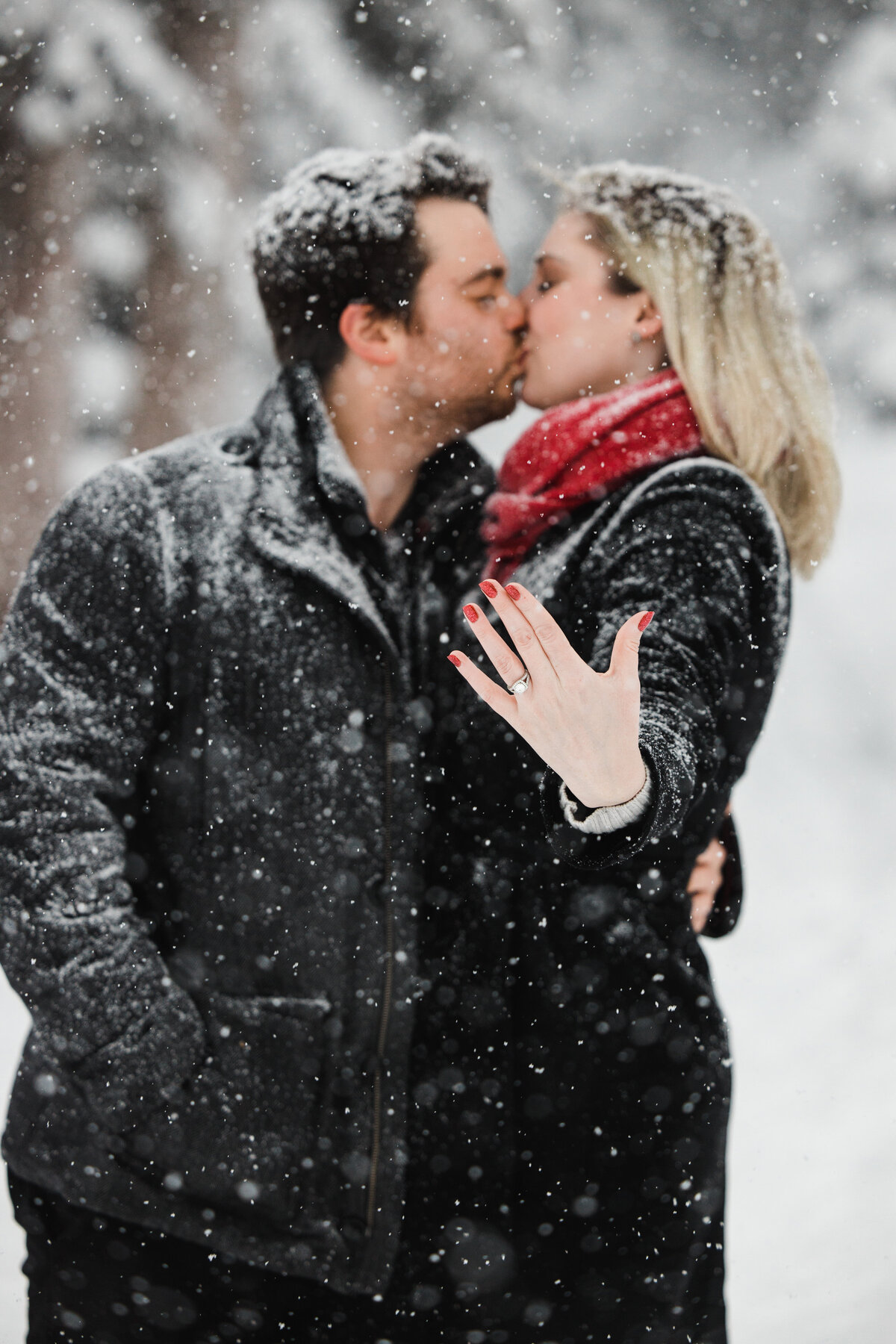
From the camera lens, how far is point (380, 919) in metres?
0.80

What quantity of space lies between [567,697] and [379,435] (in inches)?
16.5

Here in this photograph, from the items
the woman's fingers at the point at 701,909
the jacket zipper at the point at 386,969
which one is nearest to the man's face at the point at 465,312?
the jacket zipper at the point at 386,969

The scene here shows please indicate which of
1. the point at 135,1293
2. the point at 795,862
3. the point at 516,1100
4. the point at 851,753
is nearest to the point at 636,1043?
the point at 516,1100

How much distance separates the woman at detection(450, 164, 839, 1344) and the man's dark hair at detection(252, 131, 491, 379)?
0.12m

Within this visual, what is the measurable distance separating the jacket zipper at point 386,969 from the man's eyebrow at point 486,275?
0.35 meters

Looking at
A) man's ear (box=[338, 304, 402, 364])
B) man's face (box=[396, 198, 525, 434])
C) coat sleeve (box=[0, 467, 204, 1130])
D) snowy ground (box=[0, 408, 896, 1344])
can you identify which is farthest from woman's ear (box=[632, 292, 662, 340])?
coat sleeve (box=[0, 467, 204, 1130])

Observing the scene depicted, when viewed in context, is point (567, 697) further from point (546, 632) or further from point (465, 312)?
point (465, 312)

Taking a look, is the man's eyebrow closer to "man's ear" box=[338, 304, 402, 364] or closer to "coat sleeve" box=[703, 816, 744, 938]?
"man's ear" box=[338, 304, 402, 364]

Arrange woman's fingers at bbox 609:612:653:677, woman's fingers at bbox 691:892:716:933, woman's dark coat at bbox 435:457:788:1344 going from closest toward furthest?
woman's fingers at bbox 609:612:653:677 < woman's dark coat at bbox 435:457:788:1344 < woman's fingers at bbox 691:892:716:933

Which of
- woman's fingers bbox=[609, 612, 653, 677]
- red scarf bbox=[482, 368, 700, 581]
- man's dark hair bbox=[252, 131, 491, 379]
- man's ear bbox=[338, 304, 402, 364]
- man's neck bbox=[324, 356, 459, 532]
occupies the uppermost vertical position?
man's dark hair bbox=[252, 131, 491, 379]

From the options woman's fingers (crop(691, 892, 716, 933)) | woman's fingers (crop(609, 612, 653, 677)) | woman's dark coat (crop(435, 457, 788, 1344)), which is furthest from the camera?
woman's fingers (crop(691, 892, 716, 933))

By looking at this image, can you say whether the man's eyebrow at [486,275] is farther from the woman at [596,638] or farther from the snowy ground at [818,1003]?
the snowy ground at [818,1003]

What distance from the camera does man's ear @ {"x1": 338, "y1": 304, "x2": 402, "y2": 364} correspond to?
2.72ft

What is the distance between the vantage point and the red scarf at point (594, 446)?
771mm
